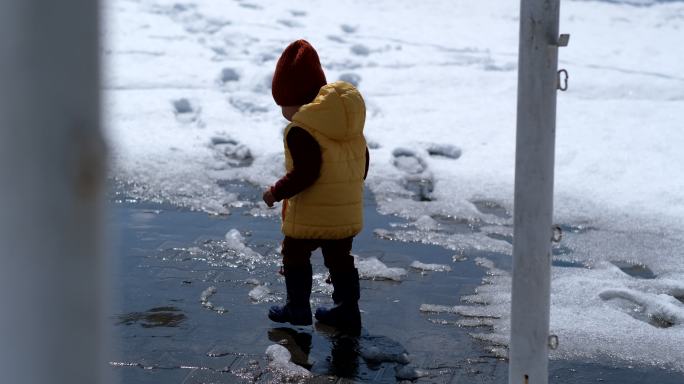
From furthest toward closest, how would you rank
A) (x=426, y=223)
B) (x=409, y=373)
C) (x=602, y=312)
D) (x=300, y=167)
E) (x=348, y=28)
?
(x=348, y=28) < (x=426, y=223) < (x=602, y=312) < (x=300, y=167) < (x=409, y=373)

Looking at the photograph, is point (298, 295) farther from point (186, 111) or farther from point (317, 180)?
point (186, 111)

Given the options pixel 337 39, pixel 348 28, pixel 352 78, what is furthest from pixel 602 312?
pixel 348 28

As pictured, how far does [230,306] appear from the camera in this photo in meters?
4.88

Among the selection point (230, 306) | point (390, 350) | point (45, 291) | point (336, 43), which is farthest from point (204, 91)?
point (45, 291)

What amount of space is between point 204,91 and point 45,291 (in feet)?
28.7

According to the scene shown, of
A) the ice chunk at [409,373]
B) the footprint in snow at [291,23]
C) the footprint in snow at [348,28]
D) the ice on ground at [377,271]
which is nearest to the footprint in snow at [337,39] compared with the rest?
the footprint in snow at [348,28]

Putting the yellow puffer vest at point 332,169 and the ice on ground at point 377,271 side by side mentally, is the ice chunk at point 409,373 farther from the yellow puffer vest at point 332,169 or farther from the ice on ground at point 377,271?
the ice on ground at point 377,271

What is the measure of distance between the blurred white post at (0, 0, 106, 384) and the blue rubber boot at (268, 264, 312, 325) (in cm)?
331

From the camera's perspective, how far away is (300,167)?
13.9 feet

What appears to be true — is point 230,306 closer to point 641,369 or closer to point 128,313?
point 128,313

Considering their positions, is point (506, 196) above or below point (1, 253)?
below

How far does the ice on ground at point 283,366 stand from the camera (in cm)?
406

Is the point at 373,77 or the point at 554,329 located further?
the point at 373,77

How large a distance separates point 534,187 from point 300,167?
1.36m
